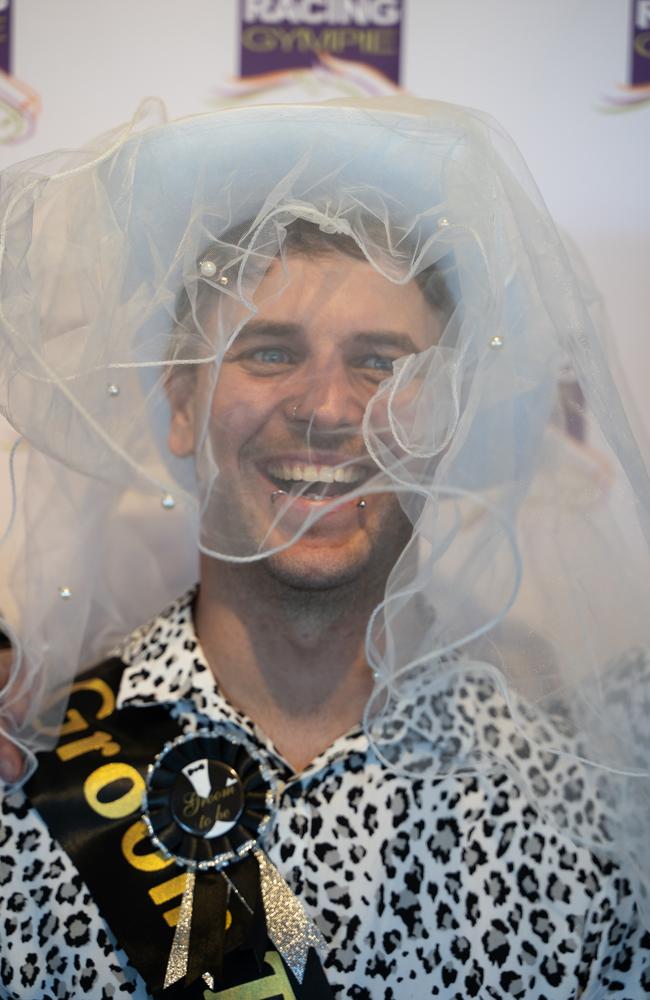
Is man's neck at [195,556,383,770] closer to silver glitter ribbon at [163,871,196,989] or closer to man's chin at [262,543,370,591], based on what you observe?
man's chin at [262,543,370,591]

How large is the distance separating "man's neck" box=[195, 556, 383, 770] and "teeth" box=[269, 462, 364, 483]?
167 millimetres

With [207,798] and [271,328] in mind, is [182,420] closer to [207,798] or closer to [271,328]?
[271,328]

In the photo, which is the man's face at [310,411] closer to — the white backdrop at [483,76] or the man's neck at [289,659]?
the man's neck at [289,659]

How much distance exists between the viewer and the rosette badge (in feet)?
4.00

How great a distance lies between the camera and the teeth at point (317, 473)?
1.20 meters

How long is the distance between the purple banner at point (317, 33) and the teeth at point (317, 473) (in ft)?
2.58

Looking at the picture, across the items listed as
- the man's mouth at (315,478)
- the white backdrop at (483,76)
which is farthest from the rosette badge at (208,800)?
the white backdrop at (483,76)

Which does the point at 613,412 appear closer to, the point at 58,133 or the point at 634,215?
the point at 634,215

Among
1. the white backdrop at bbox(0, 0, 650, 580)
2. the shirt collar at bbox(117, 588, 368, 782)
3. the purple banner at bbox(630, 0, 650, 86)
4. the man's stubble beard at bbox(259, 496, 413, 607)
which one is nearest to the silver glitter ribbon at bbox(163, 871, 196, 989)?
the shirt collar at bbox(117, 588, 368, 782)

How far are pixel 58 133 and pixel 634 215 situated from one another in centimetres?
96

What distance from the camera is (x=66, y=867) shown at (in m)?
1.22

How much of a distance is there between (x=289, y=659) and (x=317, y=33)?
103cm

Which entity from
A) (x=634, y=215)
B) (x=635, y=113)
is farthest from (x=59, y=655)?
(x=635, y=113)

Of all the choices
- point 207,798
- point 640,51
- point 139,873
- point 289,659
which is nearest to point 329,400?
point 289,659
